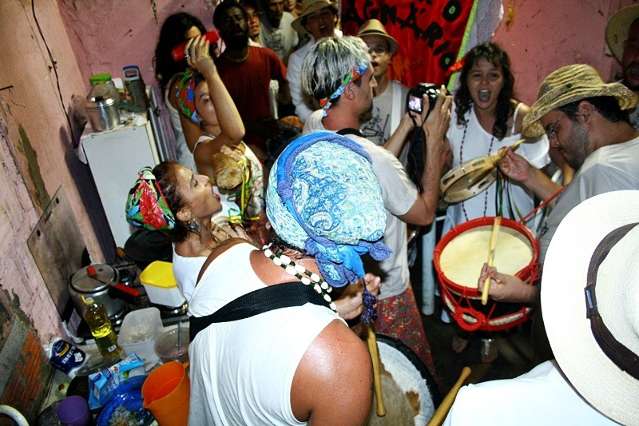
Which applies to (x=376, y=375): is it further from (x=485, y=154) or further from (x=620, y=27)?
(x=620, y=27)

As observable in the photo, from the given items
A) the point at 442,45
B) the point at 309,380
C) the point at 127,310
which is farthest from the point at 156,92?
the point at 309,380

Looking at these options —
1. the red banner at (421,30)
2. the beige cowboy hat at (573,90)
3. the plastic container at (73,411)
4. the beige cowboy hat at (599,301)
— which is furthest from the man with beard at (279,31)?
the beige cowboy hat at (599,301)

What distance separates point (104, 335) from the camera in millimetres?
2264

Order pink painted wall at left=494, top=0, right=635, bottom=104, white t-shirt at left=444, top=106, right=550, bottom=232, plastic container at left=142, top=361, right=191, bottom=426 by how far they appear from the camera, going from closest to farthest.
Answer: plastic container at left=142, top=361, right=191, bottom=426 → white t-shirt at left=444, top=106, right=550, bottom=232 → pink painted wall at left=494, top=0, right=635, bottom=104

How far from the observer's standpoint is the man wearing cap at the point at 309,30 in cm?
388

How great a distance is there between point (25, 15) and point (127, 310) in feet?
7.38

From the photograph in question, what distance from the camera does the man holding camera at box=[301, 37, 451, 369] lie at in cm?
207

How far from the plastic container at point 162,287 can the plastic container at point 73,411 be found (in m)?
0.68

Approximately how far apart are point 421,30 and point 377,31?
42 centimetres

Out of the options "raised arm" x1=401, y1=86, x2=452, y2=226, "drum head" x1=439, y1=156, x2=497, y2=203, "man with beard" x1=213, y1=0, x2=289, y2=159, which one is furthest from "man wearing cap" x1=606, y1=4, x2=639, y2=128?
"man with beard" x1=213, y1=0, x2=289, y2=159

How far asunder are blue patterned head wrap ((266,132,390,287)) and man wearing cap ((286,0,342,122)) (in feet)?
8.57

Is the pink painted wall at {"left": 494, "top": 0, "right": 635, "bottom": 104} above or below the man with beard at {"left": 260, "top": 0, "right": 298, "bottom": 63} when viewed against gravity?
below

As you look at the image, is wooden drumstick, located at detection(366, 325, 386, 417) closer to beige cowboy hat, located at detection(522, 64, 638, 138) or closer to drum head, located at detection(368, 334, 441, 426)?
drum head, located at detection(368, 334, 441, 426)

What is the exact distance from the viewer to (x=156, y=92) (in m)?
4.48
